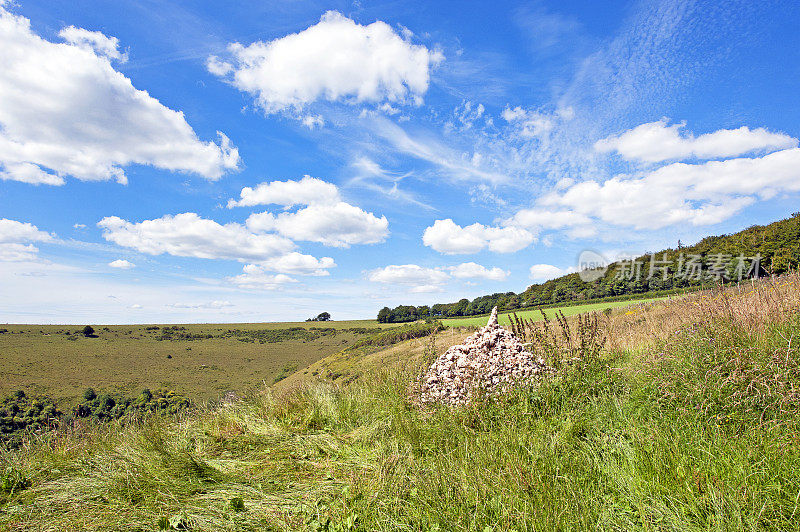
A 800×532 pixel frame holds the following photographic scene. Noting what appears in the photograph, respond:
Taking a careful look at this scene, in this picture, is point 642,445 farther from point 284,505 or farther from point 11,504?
point 11,504

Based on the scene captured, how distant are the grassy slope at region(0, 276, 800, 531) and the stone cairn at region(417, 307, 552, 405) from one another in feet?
1.14

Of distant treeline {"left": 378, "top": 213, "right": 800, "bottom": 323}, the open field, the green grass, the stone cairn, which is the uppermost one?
distant treeline {"left": 378, "top": 213, "right": 800, "bottom": 323}

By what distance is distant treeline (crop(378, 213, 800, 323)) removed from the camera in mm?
41312

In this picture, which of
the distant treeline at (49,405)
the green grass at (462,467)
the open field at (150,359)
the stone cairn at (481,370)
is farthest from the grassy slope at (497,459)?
the open field at (150,359)

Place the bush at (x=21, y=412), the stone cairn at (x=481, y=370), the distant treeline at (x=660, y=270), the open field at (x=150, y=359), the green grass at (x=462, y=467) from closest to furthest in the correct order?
1. the green grass at (x=462, y=467)
2. the stone cairn at (x=481, y=370)
3. the bush at (x=21, y=412)
4. the distant treeline at (x=660, y=270)
5. the open field at (x=150, y=359)

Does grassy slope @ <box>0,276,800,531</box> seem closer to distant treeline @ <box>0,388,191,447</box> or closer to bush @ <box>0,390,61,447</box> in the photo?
bush @ <box>0,390,61,447</box>

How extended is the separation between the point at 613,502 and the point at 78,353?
94.2 m

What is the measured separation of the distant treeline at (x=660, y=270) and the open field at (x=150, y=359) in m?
37.7

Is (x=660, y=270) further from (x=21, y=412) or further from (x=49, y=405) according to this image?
(x=49, y=405)

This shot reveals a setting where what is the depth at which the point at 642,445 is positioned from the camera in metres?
3.06

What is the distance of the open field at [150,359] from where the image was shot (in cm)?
4894

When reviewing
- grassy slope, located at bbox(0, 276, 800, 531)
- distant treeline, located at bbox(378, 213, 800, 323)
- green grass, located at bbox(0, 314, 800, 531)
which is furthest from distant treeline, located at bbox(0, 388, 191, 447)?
distant treeline, located at bbox(378, 213, 800, 323)

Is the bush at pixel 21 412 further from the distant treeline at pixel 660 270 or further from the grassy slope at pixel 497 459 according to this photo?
the distant treeline at pixel 660 270

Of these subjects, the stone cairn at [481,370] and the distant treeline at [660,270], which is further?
the distant treeline at [660,270]
